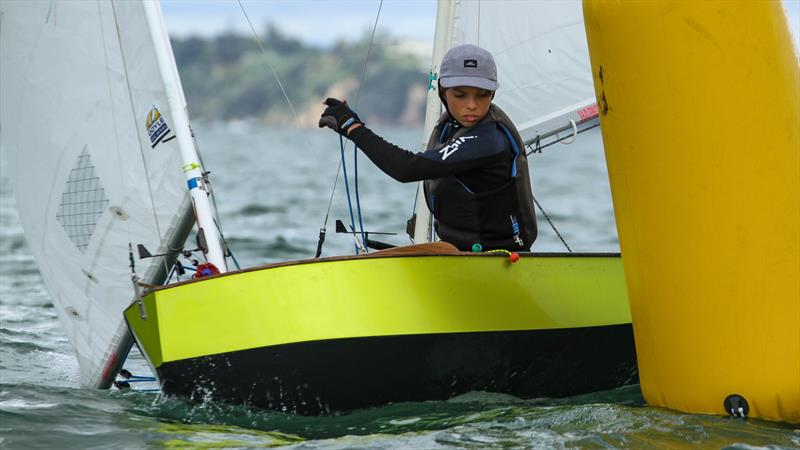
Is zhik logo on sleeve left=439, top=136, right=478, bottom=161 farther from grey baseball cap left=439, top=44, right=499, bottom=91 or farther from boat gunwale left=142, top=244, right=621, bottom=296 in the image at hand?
boat gunwale left=142, top=244, right=621, bottom=296

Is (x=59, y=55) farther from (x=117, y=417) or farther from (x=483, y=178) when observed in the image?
(x=483, y=178)

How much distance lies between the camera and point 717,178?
364 centimetres

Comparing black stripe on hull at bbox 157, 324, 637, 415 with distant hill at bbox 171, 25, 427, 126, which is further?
distant hill at bbox 171, 25, 427, 126

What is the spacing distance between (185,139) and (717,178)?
5.75 feet

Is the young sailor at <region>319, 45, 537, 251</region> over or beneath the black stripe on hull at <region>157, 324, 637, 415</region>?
over

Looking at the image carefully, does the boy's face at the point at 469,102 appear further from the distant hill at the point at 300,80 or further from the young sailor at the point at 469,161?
the distant hill at the point at 300,80

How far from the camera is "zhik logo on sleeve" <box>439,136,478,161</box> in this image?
3.97m

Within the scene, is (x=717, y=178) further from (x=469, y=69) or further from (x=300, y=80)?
(x=300, y=80)

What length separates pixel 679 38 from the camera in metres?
3.63

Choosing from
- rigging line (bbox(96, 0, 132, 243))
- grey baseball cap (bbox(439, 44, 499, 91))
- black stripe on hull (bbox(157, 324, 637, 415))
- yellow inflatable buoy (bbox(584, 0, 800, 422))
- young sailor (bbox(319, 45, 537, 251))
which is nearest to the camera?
yellow inflatable buoy (bbox(584, 0, 800, 422))

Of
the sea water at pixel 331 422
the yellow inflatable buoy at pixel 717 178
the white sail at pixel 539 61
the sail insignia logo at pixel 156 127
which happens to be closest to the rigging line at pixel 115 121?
the sail insignia logo at pixel 156 127

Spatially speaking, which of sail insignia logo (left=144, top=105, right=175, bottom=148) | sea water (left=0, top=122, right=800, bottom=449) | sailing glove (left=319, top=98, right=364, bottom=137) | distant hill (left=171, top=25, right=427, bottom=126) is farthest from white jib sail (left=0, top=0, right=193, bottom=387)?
distant hill (left=171, top=25, right=427, bottom=126)

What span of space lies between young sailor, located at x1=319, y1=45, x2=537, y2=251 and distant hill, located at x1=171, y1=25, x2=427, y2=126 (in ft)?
234

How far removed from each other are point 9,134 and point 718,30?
2.67m
